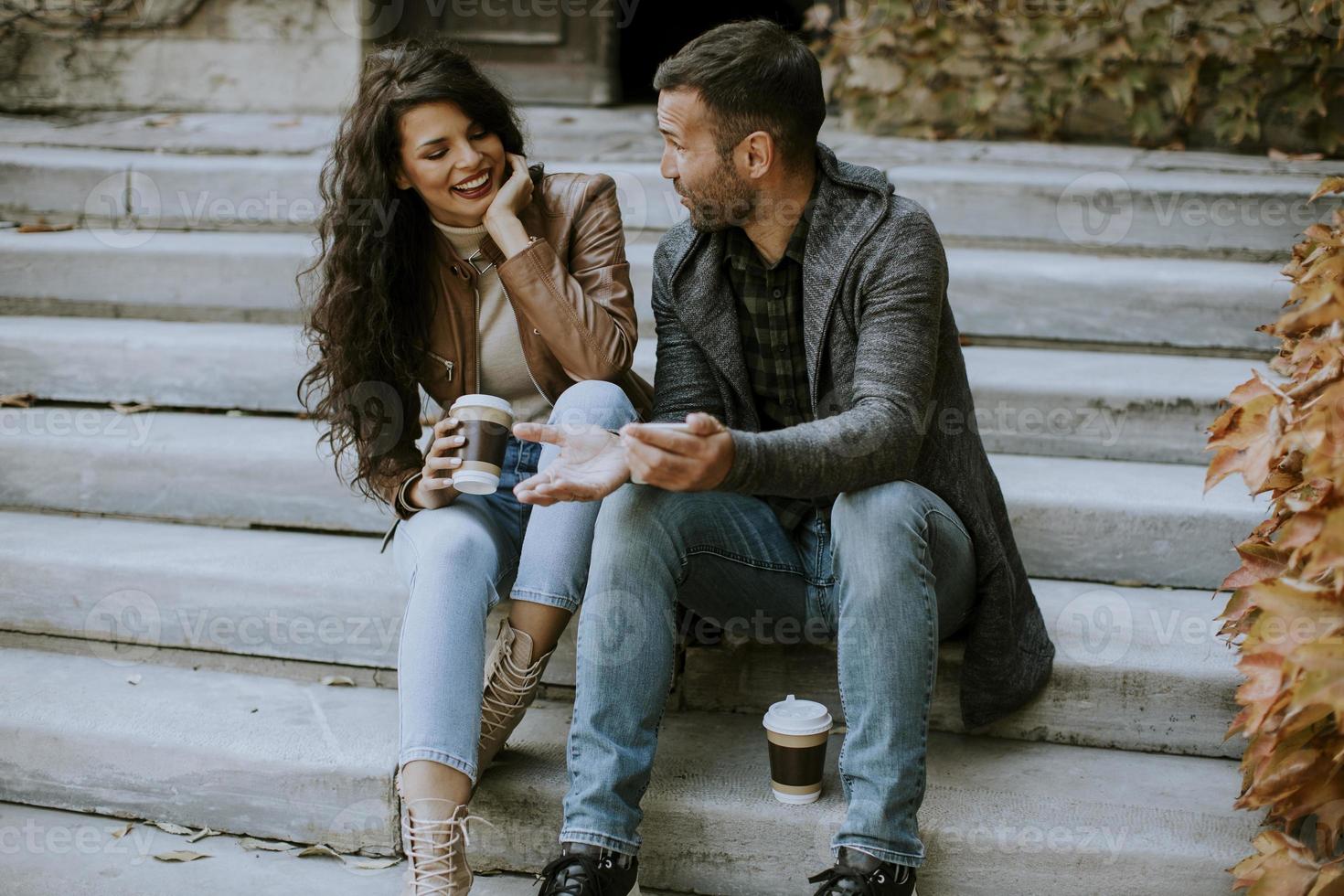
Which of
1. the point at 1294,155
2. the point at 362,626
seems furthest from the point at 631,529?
the point at 1294,155

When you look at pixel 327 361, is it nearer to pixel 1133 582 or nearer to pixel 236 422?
pixel 236 422

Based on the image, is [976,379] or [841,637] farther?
[976,379]

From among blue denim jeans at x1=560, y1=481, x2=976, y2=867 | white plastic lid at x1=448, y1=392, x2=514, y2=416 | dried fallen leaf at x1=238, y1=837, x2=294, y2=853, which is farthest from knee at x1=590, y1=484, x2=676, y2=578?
dried fallen leaf at x1=238, y1=837, x2=294, y2=853

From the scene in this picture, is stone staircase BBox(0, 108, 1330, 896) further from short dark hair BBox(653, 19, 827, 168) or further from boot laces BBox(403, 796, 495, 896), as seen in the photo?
short dark hair BBox(653, 19, 827, 168)

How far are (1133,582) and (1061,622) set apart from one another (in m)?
0.30

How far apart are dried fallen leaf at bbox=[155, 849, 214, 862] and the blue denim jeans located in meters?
0.75

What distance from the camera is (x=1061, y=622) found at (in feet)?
8.09

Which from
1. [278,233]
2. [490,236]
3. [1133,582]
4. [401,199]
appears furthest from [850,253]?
[278,233]

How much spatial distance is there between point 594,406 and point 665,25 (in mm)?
4973

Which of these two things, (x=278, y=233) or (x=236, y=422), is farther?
(x=278, y=233)

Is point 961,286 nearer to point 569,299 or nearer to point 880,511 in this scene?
point 569,299

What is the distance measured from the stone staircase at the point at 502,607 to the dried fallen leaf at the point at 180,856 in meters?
0.02

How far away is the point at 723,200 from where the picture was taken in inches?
85.0

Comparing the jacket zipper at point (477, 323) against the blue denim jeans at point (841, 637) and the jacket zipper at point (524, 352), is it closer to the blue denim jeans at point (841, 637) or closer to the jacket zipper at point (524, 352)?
the jacket zipper at point (524, 352)
